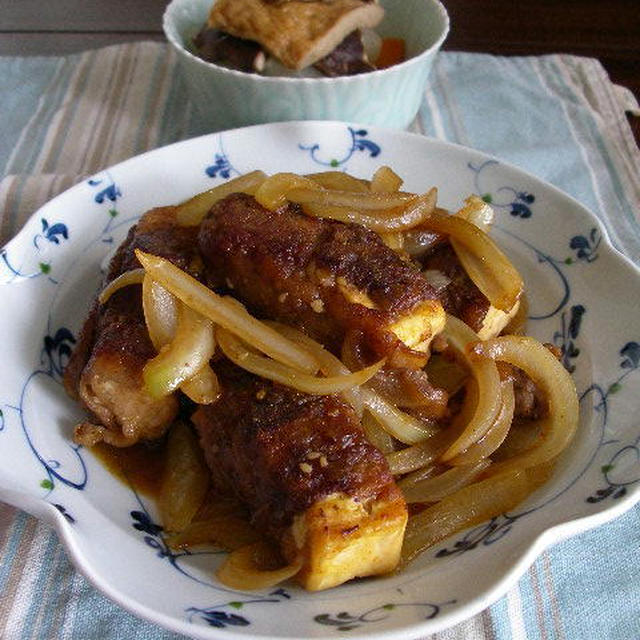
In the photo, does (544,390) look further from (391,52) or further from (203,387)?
(391,52)

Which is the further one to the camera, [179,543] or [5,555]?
[5,555]

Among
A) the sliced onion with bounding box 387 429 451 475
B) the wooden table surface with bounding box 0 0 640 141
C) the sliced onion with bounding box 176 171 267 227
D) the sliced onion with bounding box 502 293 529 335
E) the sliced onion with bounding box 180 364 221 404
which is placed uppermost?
the sliced onion with bounding box 176 171 267 227

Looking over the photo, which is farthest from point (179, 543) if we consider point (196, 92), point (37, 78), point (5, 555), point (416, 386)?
point (37, 78)

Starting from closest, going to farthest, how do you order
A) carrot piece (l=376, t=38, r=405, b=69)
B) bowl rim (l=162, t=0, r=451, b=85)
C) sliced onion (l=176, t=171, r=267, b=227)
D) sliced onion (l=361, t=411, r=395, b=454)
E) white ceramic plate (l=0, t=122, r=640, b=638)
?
white ceramic plate (l=0, t=122, r=640, b=638)
sliced onion (l=361, t=411, r=395, b=454)
sliced onion (l=176, t=171, r=267, b=227)
bowl rim (l=162, t=0, r=451, b=85)
carrot piece (l=376, t=38, r=405, b=69)

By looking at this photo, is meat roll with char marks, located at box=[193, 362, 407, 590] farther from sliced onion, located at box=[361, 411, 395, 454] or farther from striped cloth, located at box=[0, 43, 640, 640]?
striped cloth, located at box=[0, 43, 640, 640]

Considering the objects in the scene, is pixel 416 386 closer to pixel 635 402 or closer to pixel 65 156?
pixel 635 402

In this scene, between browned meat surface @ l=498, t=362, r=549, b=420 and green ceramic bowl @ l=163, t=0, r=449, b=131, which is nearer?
browned meat surface @ l=498, t=362, r=549, b=420

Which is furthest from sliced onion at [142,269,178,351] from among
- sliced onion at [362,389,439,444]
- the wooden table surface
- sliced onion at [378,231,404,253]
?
the wooden table surface
